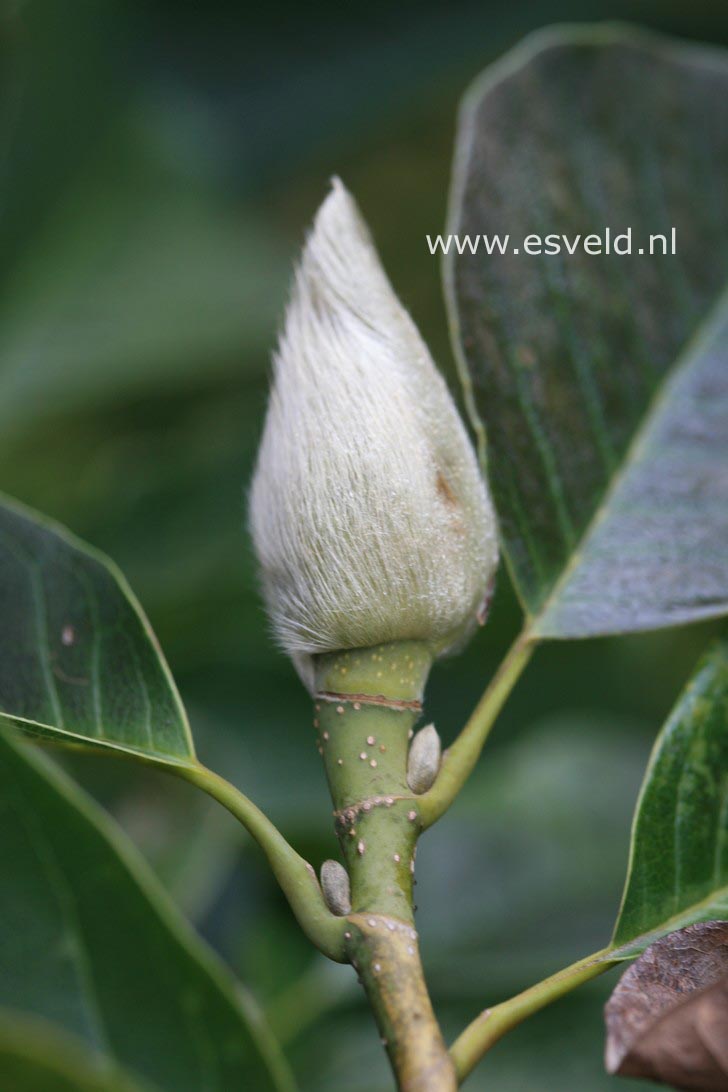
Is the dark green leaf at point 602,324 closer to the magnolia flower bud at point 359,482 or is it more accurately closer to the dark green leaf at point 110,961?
the magnolia flower bud at point 359,482

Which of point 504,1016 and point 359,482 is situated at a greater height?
point 359,482

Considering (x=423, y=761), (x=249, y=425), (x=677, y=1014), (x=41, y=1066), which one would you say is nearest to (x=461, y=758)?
(x=423, y=761)

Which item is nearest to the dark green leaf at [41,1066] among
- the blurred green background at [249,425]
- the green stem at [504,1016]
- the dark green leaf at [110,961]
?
the dark green leaf at [110,961]

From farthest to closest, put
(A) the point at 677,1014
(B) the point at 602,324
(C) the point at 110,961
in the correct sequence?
(B) the point at 602,324, (C) the point at 110,961, (A) the point at 677,1014

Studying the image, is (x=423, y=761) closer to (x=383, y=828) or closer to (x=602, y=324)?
(x=383, y=828)

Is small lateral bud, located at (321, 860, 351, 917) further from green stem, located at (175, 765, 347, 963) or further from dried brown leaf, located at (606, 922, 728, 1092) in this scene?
dried brown leaf, located at (606, 922, 728, 1092)

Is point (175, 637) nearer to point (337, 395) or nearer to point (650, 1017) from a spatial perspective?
point (337, 395)

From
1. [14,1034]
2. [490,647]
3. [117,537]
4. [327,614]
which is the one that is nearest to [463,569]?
[327,614]
